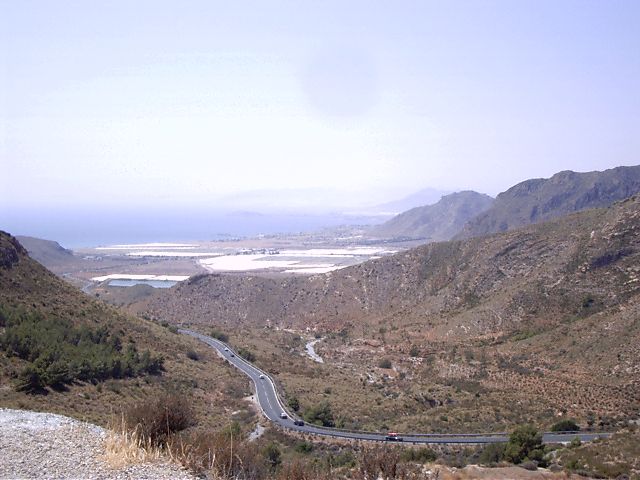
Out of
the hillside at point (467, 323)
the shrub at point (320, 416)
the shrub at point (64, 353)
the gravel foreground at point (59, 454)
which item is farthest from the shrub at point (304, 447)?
the gravel foreground at point (59, 454)

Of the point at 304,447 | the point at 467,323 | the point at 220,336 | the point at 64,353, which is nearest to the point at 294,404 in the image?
the point at 304,447

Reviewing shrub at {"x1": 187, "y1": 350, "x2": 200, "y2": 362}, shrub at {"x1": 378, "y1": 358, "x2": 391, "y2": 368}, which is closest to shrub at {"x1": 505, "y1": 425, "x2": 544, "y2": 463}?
shrub at {"x1": 187, "y1": 350, "x2": 200, "y2": 362}

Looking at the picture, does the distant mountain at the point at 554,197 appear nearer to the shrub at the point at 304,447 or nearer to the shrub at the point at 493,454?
the shrub at the point at 493,454

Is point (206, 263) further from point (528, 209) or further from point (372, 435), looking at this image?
point (372, 435)

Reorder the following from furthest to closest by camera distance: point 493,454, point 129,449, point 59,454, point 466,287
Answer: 1. point 466,287
2. point 493,454
3. point 59,454
4. point 129,449

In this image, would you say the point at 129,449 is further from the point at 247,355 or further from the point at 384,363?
the point at 384,363

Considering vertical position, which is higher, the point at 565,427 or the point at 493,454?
the point at 493,454

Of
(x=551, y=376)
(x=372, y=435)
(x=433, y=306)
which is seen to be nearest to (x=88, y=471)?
(x=372, y=435)
